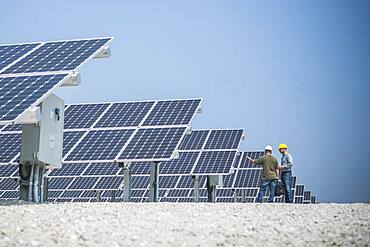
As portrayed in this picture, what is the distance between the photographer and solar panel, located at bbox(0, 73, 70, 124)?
1294 centimetres

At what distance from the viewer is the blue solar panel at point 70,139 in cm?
2088

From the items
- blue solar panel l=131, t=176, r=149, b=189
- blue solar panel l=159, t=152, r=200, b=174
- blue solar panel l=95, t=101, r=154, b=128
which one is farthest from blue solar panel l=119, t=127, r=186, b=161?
blue solar panel l=131, t=176, r=149, b=189

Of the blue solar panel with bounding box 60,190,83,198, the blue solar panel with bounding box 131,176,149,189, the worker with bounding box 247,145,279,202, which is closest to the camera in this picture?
the worker with bounding box 247,145,279,202

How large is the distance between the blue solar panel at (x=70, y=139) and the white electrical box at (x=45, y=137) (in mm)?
4146

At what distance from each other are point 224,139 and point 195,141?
1496 millimetres

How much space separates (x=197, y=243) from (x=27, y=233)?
89.2 inches

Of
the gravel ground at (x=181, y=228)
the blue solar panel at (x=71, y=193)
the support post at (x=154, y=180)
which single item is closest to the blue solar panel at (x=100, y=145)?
the support post at (x=154, y=180)

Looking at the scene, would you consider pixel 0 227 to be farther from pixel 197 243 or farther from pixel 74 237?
pixel 197 243

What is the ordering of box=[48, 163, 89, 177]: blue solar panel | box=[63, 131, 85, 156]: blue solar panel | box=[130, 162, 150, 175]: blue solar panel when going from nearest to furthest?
box=[63, 131, 85, 156]: blue solar panel, box=[48, 163, 89, 177]: blue solar panel, box=[130, 162, 150, 175]: blue solar panel

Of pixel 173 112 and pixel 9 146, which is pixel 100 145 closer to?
pixel 9 146

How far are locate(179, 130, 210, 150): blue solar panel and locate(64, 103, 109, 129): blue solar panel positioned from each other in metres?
4.94

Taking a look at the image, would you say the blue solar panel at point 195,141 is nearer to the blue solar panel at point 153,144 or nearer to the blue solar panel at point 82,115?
the blue solar panel at point 82,115

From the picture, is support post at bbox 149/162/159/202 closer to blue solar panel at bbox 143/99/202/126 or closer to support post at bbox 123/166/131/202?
support post at bbox 123/166/131/202

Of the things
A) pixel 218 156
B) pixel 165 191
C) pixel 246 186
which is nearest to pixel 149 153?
pixel 218 156
